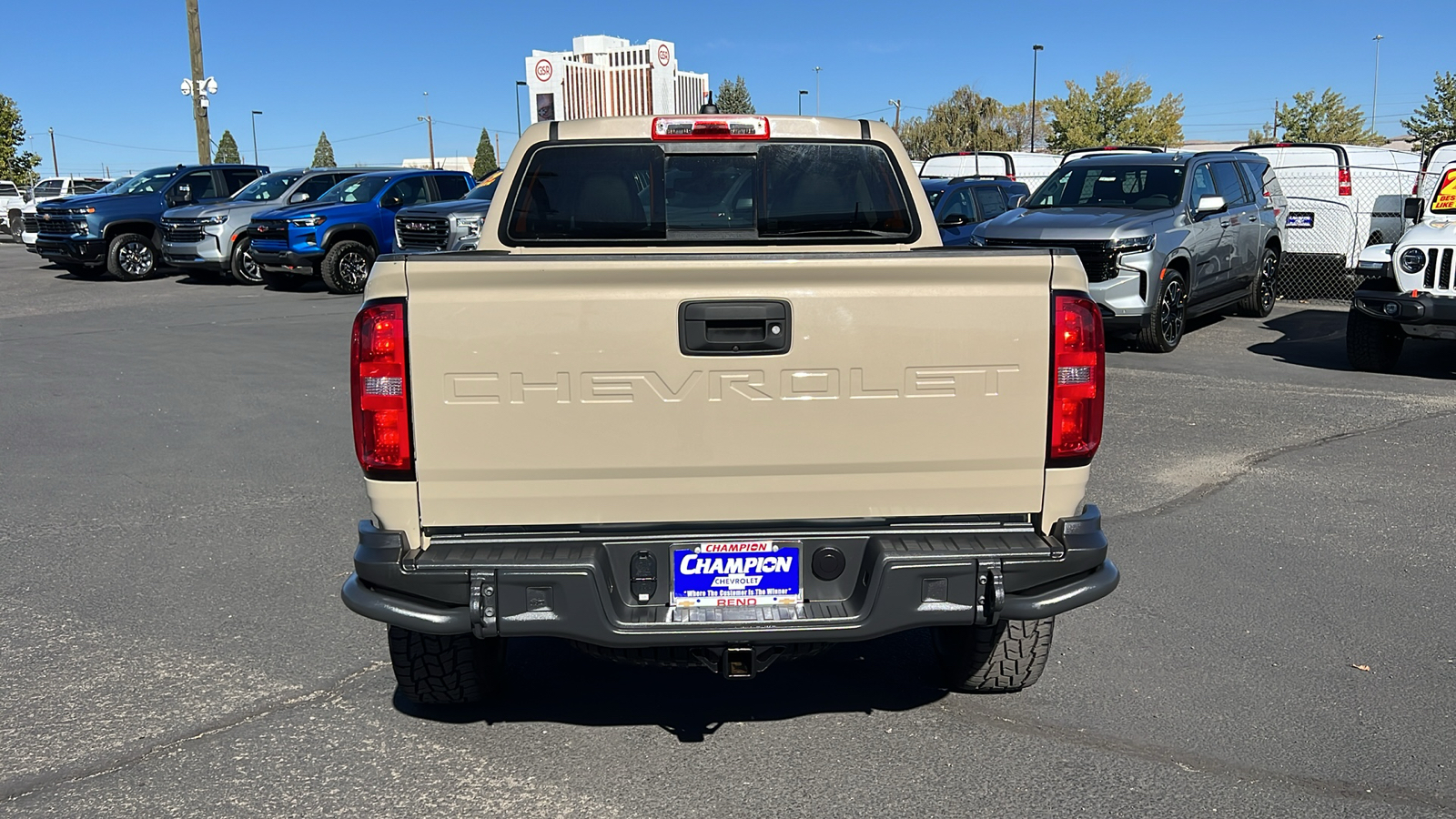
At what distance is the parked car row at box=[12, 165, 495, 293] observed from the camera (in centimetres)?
1823

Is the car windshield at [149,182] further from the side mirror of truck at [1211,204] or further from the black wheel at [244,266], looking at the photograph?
the side mirror of truck at [1211,204]

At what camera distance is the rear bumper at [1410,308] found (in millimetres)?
10211

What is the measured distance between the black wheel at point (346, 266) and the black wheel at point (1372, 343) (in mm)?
13345

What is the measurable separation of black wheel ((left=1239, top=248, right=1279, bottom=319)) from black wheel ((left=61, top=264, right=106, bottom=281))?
19.0 m

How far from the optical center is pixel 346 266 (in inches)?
736

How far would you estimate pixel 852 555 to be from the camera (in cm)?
342

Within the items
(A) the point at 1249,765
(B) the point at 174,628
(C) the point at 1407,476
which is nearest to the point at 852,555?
(A) the point at 1249,765

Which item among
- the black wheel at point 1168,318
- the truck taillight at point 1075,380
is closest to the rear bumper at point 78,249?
the black wheel at point 1168,318

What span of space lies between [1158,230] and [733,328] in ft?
31.6

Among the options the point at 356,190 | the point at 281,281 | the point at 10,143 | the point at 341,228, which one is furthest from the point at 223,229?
the point at 10,143

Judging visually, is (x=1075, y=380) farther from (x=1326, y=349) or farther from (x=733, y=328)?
(x=1326, y=349)

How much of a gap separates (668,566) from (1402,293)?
30.7ft

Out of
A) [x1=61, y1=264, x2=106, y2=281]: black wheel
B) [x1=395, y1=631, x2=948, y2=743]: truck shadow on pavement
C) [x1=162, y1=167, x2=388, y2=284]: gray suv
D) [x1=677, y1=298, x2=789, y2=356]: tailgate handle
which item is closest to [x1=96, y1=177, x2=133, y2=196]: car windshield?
[x1=61, y1=264, x2=106, y2=281]: black wheel

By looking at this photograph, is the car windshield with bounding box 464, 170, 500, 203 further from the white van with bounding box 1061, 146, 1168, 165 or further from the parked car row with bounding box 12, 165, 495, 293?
the white van with bounding box 1061, 146, 1168, 165
